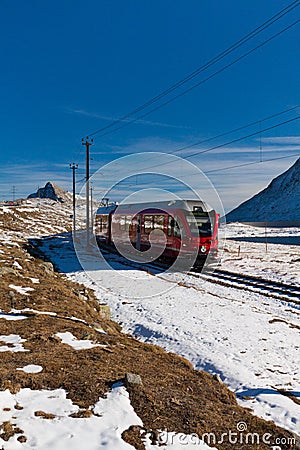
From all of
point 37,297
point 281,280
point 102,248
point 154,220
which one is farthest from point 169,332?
Result: point 102,248

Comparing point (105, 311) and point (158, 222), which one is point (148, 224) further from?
point (105, 311)

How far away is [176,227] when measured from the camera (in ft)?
68.3

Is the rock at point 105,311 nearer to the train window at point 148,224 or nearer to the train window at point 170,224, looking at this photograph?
the train window at point 170,224

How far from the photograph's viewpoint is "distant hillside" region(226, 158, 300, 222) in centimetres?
14512

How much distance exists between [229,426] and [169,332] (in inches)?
223

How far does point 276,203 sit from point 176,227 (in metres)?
148

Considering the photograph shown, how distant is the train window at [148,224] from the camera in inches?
917

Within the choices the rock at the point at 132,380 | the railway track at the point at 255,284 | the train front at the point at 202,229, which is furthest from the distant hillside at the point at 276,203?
the rock at the point at 132,380

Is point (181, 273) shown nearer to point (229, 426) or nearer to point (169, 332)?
point (169, 332)

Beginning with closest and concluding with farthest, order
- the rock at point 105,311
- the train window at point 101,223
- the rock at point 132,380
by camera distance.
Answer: the rock at point 132,380, the rock at point 105,311, the train window at point 101,223

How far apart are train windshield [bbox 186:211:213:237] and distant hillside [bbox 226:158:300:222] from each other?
12515cm

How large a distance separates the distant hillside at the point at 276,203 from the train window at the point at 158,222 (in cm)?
12509

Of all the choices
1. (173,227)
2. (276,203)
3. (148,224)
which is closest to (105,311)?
(173,227)

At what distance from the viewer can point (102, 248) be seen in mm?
34906
